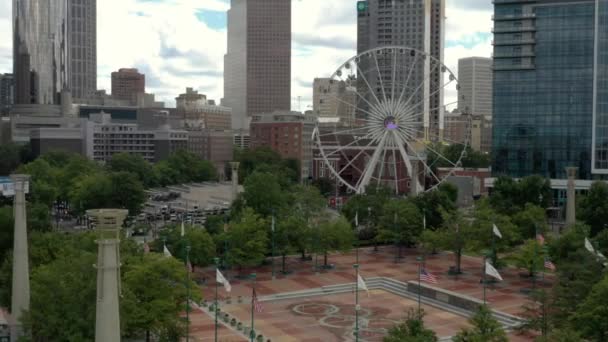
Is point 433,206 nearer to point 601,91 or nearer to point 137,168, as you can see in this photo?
point 601,91

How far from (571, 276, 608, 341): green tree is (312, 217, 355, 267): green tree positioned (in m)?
32.7

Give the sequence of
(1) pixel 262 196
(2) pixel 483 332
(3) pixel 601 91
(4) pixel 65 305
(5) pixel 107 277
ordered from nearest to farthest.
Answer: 1. (5) pixel 107 277
2. (2) pixel 483 332
3. (4) pixel 65 305
4. (1) pixel 262 196
5. (3) pixel 601 91

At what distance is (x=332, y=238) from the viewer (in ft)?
222

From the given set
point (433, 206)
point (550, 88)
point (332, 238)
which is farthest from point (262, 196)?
point (550, 88)

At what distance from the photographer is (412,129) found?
332 feet

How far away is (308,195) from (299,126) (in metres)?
91.9

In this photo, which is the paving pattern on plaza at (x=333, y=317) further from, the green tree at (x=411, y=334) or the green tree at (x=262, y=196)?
the green tree at (x=262, y=196)

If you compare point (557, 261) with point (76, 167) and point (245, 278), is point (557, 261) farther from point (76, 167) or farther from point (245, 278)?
point (76, 167)

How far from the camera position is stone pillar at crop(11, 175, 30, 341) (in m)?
38.3

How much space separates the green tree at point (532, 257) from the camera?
5850 centimetres

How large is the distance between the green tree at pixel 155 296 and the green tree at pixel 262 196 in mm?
38157

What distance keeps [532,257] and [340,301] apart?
1613 cm

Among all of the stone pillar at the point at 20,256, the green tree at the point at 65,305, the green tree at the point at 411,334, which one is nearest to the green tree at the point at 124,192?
the stone pillar at the point at 20,256

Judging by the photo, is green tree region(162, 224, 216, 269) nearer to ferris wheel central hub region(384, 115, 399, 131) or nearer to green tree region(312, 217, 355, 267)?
green tree region(312, 217, 355, 267)
